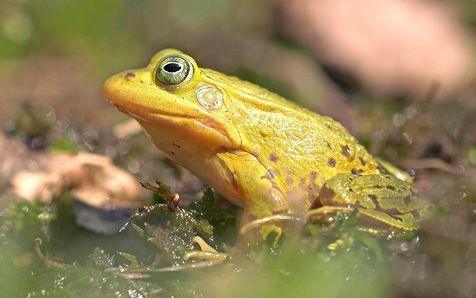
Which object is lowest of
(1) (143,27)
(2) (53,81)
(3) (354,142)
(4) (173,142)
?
(2) (53,81)

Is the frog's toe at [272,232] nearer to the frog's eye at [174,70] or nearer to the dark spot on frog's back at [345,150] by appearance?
the dark spot on frog's back at [345,150]

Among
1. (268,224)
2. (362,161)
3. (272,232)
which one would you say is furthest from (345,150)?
(272,232)

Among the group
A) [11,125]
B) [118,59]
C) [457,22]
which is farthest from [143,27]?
[457,22]

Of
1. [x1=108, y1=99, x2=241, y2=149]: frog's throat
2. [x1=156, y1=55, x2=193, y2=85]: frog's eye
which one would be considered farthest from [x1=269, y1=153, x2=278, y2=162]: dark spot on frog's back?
[x1=156, y1=55, x2=193, y2=85]: frog's eye

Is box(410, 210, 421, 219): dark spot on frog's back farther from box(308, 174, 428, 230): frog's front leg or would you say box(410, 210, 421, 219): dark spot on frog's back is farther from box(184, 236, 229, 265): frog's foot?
box(184, 236, 229, 265): frog's foot

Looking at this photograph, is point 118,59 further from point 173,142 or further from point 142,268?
point 142,268
